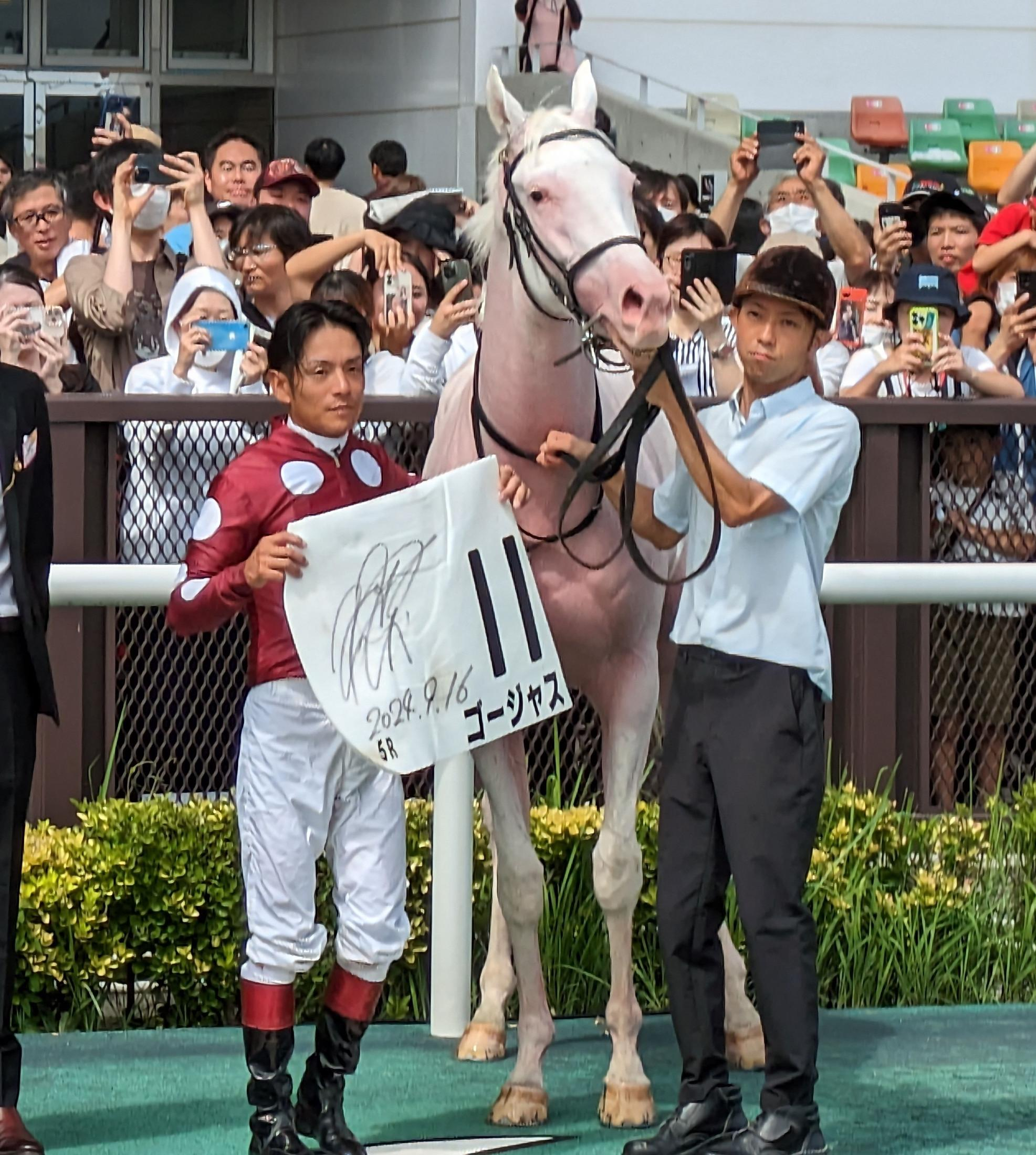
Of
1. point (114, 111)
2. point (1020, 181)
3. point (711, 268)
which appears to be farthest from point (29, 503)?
point (1020, 181)

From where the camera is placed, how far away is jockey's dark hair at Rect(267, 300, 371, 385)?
4090 mm

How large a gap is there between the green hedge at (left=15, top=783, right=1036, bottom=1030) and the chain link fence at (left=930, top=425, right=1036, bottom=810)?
0.71 feet

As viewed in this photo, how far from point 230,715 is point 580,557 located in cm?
158

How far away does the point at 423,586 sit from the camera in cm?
420

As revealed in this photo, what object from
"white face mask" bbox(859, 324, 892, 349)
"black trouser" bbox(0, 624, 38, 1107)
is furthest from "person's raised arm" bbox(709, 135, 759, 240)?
"black trouser" bbox(0, 624, 38, 1107)

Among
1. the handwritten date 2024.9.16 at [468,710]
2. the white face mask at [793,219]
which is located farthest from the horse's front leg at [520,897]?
the white face mask at [793,219]

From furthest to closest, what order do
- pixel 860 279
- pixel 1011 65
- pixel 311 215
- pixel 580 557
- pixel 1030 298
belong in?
pixel 1011 65 → pixel 311 215 → pixel 860 279 → pixel 1030 298 → pixel 580 557

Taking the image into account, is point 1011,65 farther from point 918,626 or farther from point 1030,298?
point 918,626

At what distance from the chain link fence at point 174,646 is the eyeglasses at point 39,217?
2.46 meters

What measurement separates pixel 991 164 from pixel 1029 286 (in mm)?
11792

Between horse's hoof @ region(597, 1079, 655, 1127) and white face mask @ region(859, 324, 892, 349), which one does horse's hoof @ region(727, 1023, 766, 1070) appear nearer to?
horse's hoof @ region(597, 1079, 655, 1127)

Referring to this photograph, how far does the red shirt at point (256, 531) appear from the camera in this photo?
400 centimetres

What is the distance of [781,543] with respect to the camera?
411 centimetres

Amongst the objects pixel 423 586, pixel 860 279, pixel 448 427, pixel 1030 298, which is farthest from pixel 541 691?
pixel 860 279
